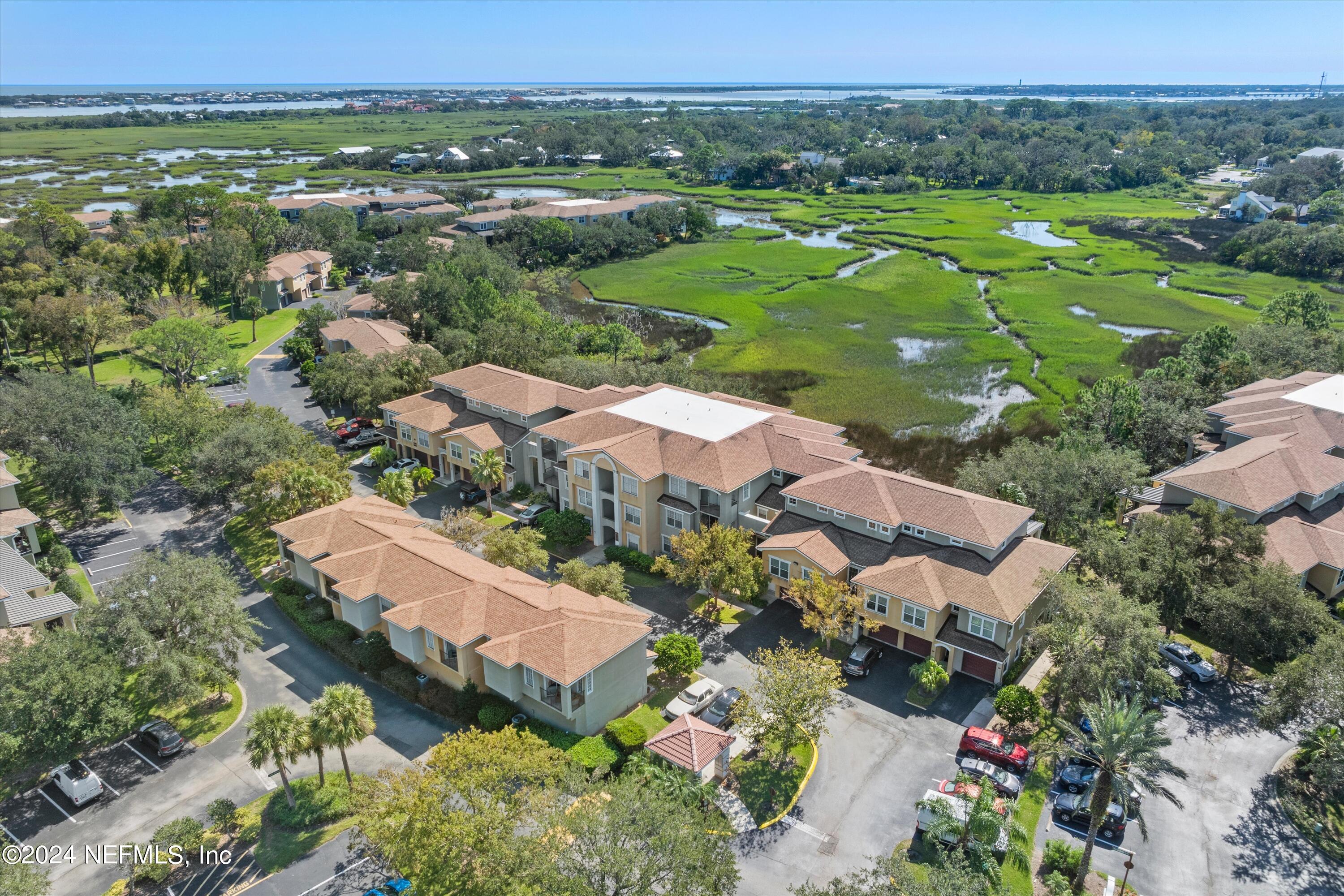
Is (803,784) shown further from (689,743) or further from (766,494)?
(766,494)

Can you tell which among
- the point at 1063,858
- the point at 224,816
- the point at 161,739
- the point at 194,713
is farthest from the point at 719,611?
the point at 161,739

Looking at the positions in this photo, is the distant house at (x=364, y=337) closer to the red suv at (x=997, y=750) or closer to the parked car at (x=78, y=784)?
the parked car at (x=78, y=784)

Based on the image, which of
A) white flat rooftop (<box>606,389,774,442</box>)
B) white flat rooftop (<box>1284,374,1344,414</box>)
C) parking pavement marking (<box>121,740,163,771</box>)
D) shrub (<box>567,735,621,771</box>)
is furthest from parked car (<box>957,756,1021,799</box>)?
white flat rooftop (<box>1284,374,1344,414</box>)

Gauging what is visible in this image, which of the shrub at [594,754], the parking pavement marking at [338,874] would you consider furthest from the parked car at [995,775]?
the parking pavement marking at [338,874]

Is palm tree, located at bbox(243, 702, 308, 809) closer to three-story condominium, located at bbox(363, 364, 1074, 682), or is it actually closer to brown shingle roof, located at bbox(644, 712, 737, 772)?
brown shingle roof, located at bbox(644, 712, 737, 772)

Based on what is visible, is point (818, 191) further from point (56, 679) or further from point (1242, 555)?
point (56, 679)

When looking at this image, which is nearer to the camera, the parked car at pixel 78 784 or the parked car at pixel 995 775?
the parked car at pixel 78 784
